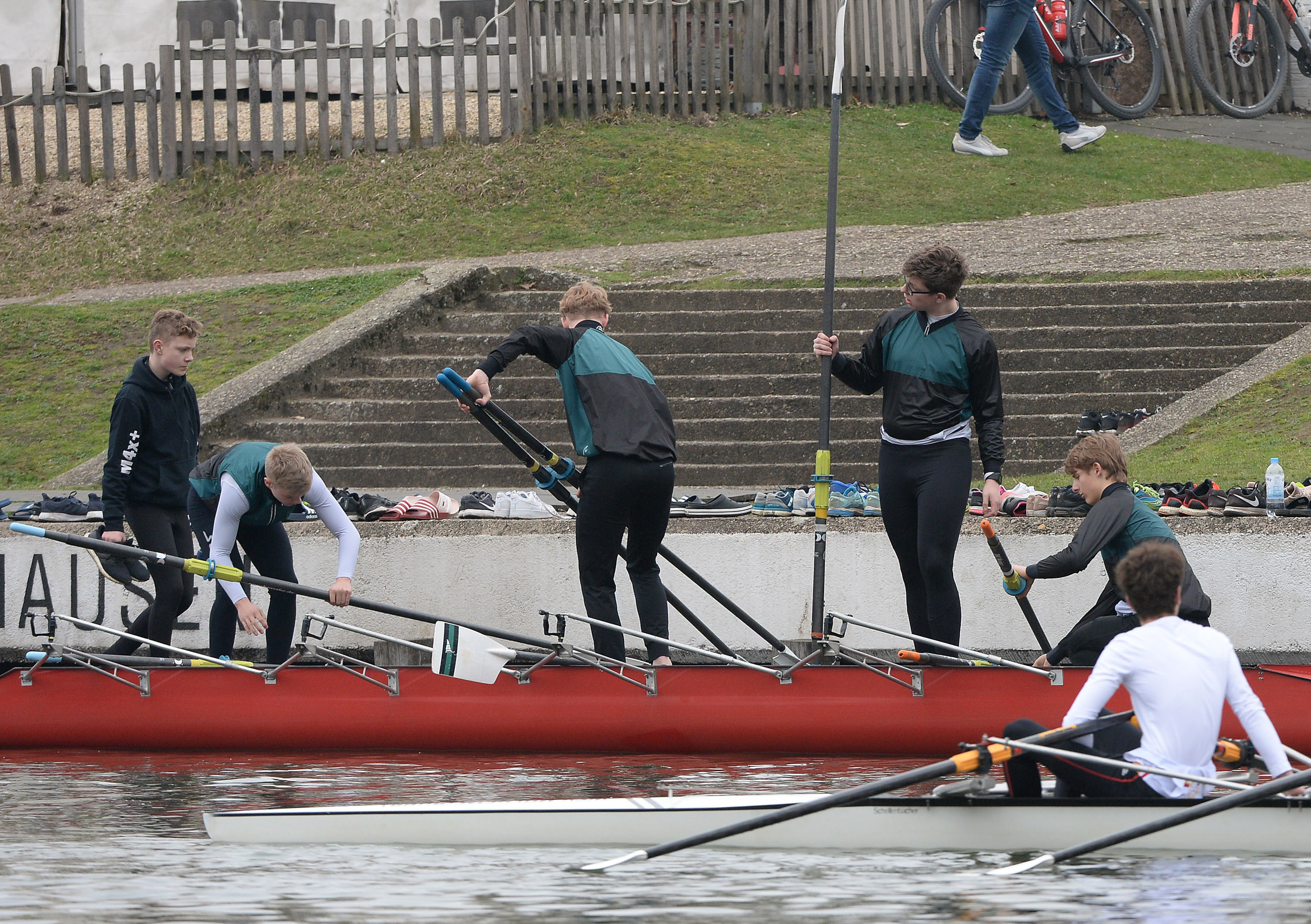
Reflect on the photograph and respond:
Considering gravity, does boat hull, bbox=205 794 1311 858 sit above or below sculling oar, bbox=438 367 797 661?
A: below

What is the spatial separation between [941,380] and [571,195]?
32.5 feet

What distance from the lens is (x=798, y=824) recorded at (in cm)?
539

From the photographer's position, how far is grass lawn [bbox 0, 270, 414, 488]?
38.4 ft

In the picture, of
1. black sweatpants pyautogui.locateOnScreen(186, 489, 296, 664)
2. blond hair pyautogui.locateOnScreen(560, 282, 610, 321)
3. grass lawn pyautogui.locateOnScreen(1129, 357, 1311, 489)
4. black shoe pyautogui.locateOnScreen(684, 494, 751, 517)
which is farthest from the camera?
grass lawn pyautogui.locateOnScreen(1129, 357, 1311, 489)

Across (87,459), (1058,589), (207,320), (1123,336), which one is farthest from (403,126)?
(1058,589)

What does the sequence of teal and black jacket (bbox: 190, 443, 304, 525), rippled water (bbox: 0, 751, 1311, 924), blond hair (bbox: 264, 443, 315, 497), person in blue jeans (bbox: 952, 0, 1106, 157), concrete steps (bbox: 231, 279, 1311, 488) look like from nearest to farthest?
rippled water (bbox: 0, 751, 1311, 924)
blond hair (bbox: 264, 443, 315, 497)
teal and black jacket (bbox: 190, 443, 304, 525)
concrete steps (bbox: 231, 279, 1311, 488)
person in blue jeans (bbox: 952, 0, 1106, 157)

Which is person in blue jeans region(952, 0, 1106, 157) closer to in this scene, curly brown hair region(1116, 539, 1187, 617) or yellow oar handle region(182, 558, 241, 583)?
yellow oar handle region(182, 558, 241, 583)

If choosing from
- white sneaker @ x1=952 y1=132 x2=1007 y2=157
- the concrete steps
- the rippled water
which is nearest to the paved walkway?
white sneaker @ x1=952 y1=132 x2=1007 y2=157

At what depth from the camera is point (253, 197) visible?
55.8ft

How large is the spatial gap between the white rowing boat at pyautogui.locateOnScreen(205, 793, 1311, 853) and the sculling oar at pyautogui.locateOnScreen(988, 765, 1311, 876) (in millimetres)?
86

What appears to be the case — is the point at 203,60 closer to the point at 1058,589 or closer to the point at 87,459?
the point at 87,459

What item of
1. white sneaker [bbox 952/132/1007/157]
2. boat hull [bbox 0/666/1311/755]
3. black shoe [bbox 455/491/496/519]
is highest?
white sneaker [bbox 952/132/1007/157]

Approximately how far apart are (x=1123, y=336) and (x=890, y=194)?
459 cm

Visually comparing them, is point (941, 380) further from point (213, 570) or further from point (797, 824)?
point (213, 570)
